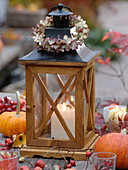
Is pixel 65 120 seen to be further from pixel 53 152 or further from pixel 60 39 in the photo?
pixel 60 39

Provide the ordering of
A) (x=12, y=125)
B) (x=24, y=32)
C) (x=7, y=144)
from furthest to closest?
(x=24, y=32) < (x=12, y=125) < (x=7, y=144)

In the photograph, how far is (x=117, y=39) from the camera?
404 cm

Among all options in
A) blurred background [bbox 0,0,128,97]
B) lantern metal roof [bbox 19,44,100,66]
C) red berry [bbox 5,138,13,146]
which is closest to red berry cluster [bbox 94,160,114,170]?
lantern metal roof [bbox 19,44,100,66]

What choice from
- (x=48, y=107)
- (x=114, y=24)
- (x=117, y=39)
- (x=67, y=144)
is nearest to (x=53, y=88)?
(x=48, y=107)

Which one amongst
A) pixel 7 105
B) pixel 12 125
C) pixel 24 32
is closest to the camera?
pixel 12 125

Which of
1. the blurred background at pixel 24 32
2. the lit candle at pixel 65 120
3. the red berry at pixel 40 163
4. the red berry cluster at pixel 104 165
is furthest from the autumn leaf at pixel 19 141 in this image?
the blurred background at pixel 24 32

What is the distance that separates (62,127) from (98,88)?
523 centimetres

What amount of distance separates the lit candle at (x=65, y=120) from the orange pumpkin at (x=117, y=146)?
175 mm

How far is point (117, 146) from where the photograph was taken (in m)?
1.94

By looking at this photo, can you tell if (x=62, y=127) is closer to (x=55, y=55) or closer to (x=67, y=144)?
(x=67, y=144)

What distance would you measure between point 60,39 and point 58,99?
0.26 meters

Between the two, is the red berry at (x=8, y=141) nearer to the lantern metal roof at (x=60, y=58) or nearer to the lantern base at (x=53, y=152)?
the lantern base at (x=53, y=152)

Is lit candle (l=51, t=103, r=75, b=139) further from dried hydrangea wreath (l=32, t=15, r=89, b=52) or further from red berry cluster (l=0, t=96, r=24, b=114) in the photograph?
red berry cluster (l=0, t=96, r=24, b=114)

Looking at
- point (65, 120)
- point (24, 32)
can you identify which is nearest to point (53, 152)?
point (65, 120)
